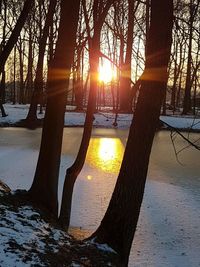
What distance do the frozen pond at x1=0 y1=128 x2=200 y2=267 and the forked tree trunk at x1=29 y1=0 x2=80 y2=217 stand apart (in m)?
1.04

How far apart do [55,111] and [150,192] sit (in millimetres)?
4003

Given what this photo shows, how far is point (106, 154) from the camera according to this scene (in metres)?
14.7

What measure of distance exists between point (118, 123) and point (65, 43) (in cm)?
1943

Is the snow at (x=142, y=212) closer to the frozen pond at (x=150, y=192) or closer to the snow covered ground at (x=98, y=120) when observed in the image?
the frozen pond at (x=150, y=192)

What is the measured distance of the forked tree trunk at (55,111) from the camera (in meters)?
6.08

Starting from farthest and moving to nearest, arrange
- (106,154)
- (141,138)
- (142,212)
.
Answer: (106,154) → (142,212) → (141,138)

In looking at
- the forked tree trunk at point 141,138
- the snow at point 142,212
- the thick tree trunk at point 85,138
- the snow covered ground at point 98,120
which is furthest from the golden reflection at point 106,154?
the forked tree trunk at point 141,138

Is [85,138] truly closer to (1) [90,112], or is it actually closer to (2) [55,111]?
(1) [90,112]

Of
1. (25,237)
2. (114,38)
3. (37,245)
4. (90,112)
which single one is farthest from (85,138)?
(114,38)

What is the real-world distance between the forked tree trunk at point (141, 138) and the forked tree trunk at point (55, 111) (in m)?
1.32

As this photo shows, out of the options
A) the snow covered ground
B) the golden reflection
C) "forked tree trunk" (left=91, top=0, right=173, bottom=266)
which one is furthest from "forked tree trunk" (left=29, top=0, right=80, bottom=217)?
the snow covered ground

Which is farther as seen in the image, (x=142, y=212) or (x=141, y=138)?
(x=142, y=212)

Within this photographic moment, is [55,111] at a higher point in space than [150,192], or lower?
higher

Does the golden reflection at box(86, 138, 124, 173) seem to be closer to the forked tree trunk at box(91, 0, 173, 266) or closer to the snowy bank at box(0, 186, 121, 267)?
the snowy bank at box(0, 186, 121, 267)
